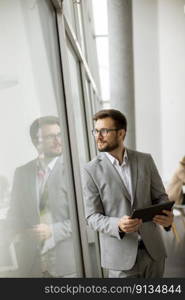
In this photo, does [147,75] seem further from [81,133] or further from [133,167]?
[81,133]

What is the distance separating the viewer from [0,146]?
76cm

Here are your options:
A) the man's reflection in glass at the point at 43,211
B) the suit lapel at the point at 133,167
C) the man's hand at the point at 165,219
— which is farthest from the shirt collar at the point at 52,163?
the man's hand at the point at 165,219

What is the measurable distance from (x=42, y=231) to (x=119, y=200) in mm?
289

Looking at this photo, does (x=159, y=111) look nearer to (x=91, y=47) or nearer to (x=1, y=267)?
(x=1, y=267)

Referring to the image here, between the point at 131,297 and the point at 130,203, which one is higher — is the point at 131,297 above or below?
below

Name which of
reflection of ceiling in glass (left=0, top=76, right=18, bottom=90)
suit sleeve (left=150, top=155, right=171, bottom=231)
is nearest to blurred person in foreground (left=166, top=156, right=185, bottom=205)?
suit sleeve (left=150, top=155, right=171, bottom=231)

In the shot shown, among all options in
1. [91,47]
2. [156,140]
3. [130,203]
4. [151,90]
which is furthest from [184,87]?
[91,47]

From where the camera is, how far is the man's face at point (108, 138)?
3.51 ft

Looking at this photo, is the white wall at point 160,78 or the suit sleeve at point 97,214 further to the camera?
the white wall at point 160,78

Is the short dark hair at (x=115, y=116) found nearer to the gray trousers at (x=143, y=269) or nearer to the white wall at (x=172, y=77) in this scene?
the white wall at (x=172, y=77)

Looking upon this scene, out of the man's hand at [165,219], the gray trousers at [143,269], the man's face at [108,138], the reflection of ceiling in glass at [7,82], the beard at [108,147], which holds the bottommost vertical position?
the gray trousers at [143,269]

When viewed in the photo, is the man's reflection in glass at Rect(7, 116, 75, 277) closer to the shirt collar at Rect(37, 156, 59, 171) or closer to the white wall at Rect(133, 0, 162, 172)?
the shirt collar at Rect(37, 156, 59, 171)

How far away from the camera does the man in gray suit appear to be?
3.53ft

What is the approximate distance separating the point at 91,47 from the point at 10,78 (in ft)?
7.20
